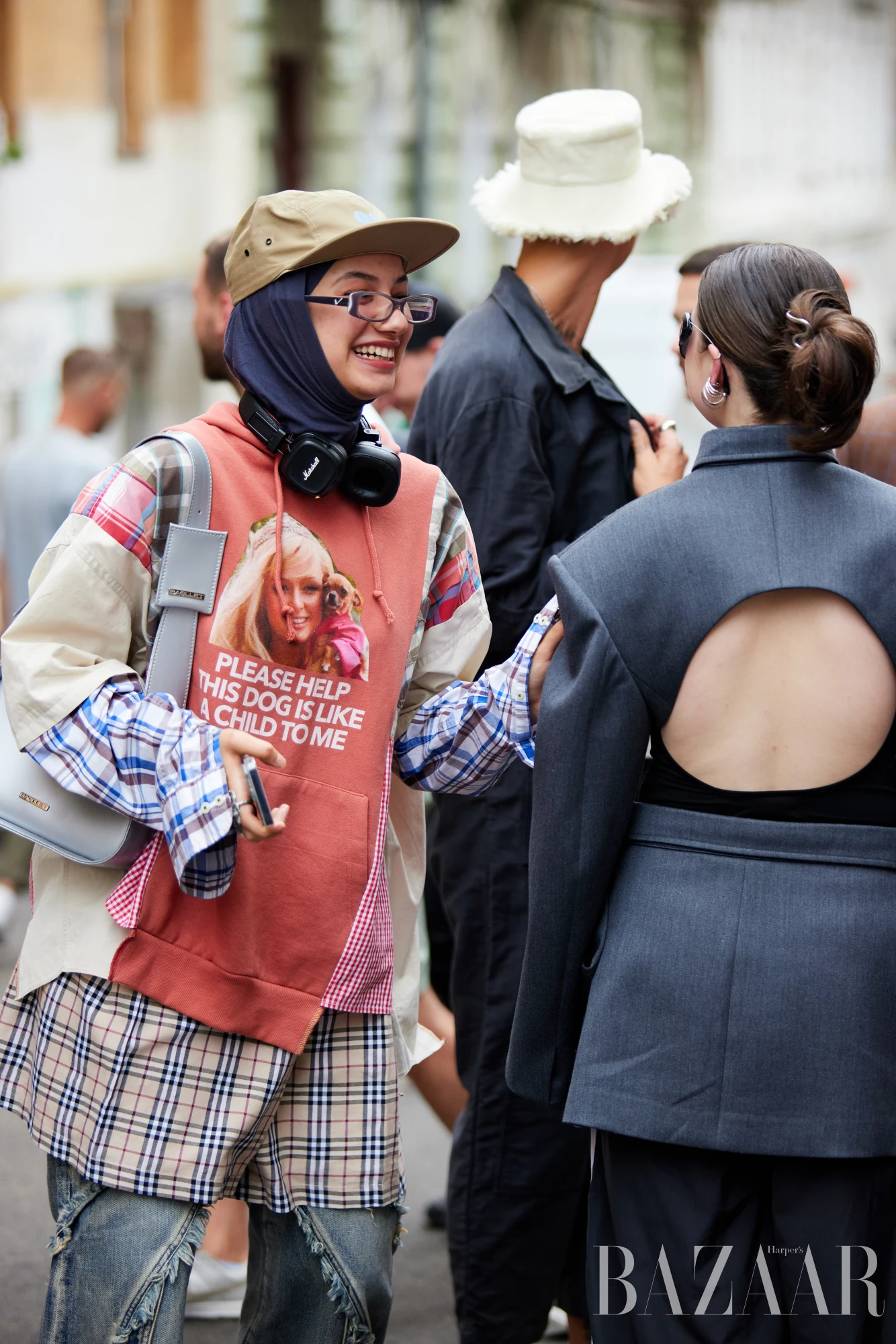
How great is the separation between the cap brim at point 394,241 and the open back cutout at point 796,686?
0.78 metres

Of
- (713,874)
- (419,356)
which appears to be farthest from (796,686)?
(419,356)

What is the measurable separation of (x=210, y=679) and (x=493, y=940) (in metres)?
1.21

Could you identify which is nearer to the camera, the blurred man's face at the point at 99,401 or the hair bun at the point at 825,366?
the hair bun at the point at 825,366

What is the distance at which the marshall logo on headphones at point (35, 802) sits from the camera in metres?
2.47

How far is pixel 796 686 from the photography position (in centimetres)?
234

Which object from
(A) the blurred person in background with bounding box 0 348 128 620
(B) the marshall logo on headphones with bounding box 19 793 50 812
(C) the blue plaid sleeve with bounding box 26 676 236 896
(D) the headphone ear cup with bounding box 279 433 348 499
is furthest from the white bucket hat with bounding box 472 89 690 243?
(A) the blurred person in background with bounding box 0 348 128 620

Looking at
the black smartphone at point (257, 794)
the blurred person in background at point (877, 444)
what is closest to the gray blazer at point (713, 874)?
the black smartphone at point (257, 794)

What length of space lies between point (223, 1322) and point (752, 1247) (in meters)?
1.97

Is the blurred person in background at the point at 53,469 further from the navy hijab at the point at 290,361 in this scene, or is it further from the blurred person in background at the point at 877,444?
the navy hijab at the point at 290,361

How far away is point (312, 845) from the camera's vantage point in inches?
101

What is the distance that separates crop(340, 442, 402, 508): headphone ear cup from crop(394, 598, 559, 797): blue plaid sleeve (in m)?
0.31

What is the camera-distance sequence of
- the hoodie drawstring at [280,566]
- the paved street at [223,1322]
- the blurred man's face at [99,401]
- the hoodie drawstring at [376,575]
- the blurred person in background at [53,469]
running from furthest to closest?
1. the blurred man's face at [99,401]
2. the blurred person in background at [53,469]
3. the paved street at [223,1322]
4. the hoodie drawstring at [376,575]
5. the hoodie drawstring at [280,566]

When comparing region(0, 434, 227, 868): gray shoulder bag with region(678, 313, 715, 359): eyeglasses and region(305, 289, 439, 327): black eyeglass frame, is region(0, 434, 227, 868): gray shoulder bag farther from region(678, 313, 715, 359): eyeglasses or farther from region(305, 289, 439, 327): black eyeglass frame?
region(678, 313, 715, 359): eyeglasses

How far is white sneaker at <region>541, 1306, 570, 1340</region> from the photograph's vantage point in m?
3.98
